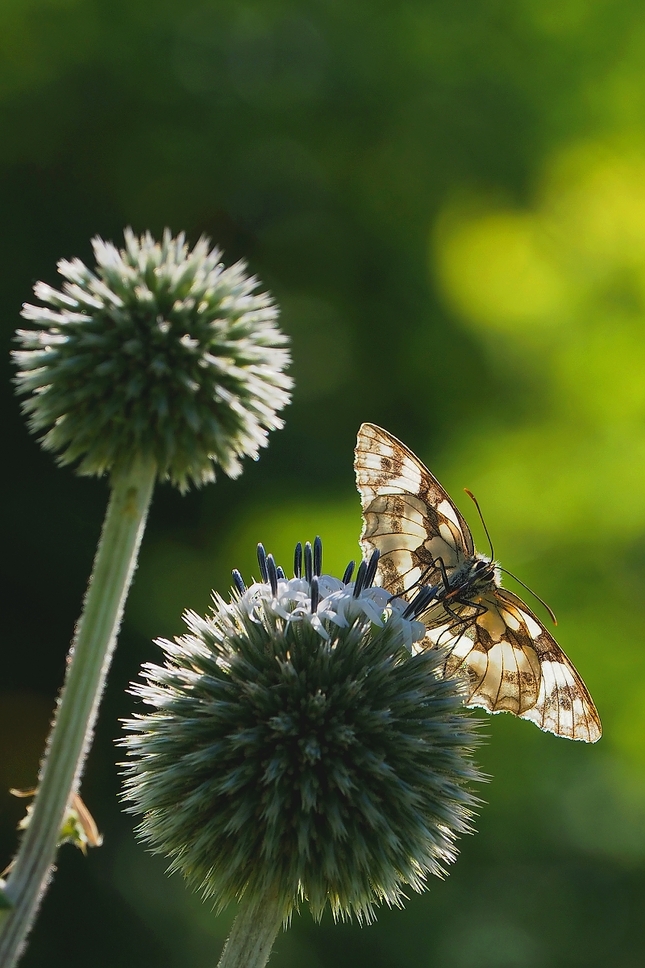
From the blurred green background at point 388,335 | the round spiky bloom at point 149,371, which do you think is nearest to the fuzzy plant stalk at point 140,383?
the round spiky bloom at point 149,371

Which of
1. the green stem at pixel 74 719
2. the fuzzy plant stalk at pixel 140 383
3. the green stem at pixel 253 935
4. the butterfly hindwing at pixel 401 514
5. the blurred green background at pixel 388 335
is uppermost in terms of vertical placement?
the blurred green background at pixel 388 335

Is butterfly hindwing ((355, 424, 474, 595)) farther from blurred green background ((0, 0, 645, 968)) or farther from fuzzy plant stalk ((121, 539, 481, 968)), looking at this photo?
blurred green background ((0, 0, 645, 968))

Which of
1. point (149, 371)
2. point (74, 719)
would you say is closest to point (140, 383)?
point (149, 371)

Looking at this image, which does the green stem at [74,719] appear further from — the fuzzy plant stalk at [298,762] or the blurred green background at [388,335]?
the blurred green background at [388,335]

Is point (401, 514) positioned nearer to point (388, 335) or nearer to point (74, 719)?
point (74, 719)

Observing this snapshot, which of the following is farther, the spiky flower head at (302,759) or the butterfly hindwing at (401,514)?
the butterfly hindwing at (401,514)

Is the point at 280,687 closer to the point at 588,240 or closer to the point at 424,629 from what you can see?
the point at 424,629

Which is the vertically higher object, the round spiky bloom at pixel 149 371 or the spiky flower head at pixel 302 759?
the round spiky bloom at pixel 149 371
